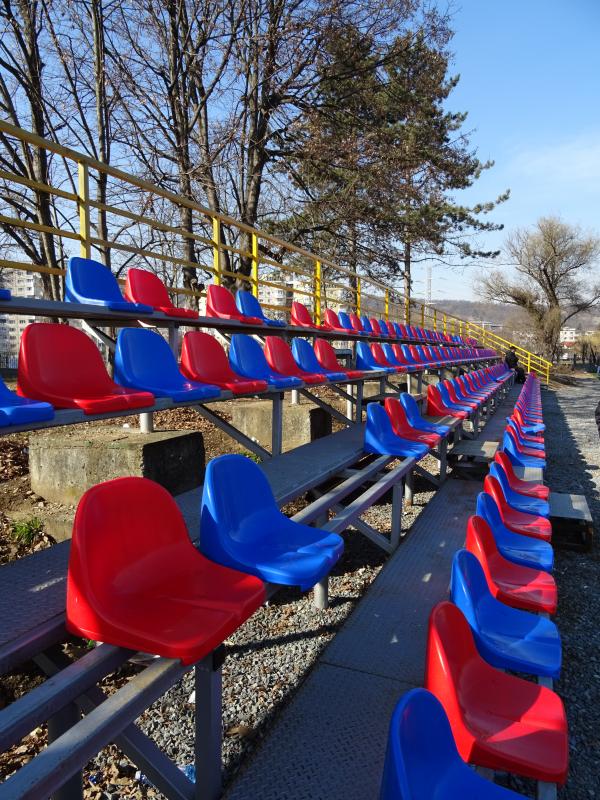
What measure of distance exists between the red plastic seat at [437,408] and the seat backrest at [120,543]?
4578mm

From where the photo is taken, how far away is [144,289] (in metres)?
4.28

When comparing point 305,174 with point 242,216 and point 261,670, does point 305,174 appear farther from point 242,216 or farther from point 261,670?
point 261,670

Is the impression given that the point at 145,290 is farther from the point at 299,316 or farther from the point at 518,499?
the point at 518,499

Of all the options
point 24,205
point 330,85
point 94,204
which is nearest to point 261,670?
point 94,204

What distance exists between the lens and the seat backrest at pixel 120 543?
128cm

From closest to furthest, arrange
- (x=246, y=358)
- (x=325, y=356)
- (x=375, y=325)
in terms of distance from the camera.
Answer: (x=246, y=358)
(x=325, y=356)
(x=375, y=325)

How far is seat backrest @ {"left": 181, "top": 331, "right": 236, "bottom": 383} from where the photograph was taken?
3.61 meters

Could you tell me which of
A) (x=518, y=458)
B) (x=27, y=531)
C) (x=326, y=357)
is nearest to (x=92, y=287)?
(x=27, y=531)

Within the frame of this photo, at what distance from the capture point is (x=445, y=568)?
10.1 feet

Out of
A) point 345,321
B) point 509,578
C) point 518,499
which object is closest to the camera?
point 509,578

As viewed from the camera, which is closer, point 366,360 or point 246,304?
point 246,304

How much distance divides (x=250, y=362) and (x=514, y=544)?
2263mm

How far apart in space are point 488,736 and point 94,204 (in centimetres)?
370

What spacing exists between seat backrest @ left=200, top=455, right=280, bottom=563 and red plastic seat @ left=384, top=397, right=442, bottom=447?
2.41 meters
